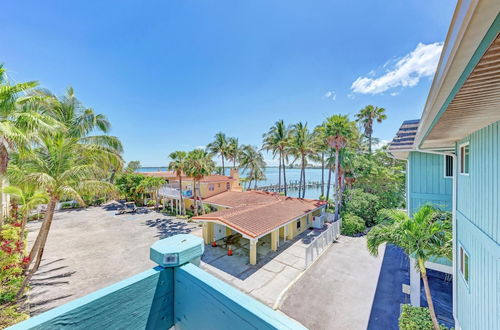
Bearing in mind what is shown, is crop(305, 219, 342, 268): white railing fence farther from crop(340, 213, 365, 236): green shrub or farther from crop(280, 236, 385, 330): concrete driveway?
crop(340, 213, 365, 236): green shrub

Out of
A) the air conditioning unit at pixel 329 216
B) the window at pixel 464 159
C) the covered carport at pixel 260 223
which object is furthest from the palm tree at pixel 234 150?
the window at pixel 464 159

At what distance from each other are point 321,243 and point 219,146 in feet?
78.1

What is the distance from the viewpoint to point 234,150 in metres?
33.3

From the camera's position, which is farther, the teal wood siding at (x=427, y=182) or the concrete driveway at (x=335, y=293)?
the teal wood siding at (x=427, y=182)

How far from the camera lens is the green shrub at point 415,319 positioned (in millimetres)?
6027

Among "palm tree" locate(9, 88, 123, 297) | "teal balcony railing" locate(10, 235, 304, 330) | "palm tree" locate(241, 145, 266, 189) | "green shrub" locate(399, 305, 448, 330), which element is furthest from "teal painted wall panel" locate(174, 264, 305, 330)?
"palm tree" locate(241, 145, 266, 189)

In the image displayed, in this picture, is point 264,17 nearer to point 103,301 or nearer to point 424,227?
point 424,227

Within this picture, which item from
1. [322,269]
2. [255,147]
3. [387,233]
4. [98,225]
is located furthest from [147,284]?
[255,147]

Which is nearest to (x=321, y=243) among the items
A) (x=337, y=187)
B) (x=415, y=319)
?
(x=415, y=319)

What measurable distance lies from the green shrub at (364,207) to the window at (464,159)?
13551mm

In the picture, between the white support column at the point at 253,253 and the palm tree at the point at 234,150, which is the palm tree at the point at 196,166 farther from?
the palm tree at the point at 234,150

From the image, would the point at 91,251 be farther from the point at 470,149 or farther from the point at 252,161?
the point at 252,161

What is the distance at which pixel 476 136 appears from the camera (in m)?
3.99

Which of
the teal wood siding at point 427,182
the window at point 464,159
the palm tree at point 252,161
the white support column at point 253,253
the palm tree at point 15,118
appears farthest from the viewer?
the palm tree at point 252,161
